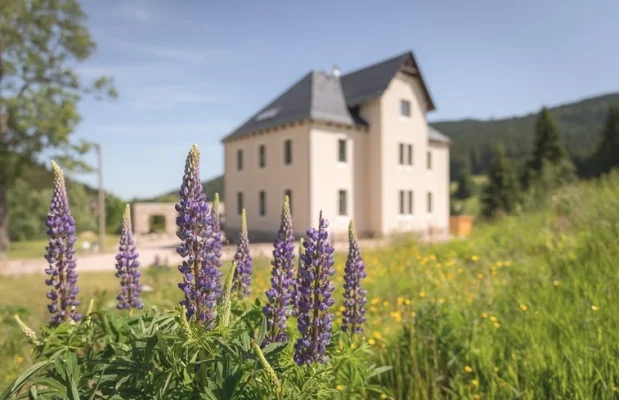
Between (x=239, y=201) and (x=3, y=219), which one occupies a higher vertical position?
(x=239, y=201)

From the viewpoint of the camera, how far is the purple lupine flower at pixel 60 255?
266 centimetres

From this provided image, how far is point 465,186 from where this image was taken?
3339 inches

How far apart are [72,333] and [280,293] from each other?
4.27 ft

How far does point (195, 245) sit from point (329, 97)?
25005mm

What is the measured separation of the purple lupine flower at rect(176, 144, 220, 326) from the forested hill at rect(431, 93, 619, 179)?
92.4 m

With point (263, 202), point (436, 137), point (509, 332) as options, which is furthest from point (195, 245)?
point (436, 137)

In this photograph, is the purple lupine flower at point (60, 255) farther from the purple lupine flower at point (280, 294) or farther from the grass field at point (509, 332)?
the purple lupine flower at point (280, 294)

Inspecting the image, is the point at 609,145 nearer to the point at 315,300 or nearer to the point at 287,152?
the point at 287,152

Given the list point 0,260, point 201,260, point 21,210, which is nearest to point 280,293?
point 201,260

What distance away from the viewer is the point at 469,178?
84875 mm

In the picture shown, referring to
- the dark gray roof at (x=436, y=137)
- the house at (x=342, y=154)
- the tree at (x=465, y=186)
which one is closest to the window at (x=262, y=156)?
the house at (x=342, y=154)

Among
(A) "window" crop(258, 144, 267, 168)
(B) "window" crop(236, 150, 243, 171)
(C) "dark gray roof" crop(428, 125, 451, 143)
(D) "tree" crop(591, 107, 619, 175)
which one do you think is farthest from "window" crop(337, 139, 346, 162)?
(D) "tree" crop(591, 107, 619, 175)

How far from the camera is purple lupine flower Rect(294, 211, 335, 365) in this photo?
87.0 inches

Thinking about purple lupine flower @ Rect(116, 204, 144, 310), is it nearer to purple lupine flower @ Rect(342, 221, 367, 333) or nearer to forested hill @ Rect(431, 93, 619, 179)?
purple lupine flower @ Rect(342, 221, 367, 333)
